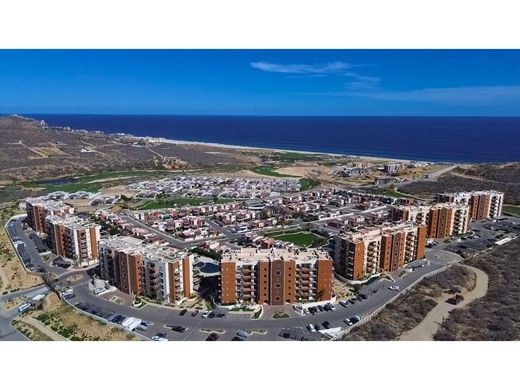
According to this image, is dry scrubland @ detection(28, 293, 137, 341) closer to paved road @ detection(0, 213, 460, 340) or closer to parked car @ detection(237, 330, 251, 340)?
paved road @ detection(0, 213, 460, 340)

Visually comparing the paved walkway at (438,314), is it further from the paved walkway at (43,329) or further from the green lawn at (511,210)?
the green lawn at (511,210)

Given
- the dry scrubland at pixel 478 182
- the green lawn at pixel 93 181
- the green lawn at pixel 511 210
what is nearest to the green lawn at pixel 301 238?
the green lawn at pixel 511 210

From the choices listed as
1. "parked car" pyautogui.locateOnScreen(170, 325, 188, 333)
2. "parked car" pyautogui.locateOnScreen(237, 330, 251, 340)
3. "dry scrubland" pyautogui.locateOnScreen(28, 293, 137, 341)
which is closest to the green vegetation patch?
"parked car" pyautogui.locateOnScreen(237, 330, 251, 340)

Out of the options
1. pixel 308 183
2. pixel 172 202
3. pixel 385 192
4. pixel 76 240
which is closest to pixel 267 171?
pixel 308 183

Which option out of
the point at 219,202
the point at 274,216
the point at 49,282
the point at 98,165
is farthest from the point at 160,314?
the point at 98,165

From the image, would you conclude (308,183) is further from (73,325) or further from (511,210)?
(73,325)

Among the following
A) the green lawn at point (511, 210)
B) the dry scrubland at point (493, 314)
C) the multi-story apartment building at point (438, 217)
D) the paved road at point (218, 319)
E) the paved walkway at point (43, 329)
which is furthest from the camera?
the green lawn at point (511, 210)

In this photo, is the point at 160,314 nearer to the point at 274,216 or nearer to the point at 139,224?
the point at 139,224
